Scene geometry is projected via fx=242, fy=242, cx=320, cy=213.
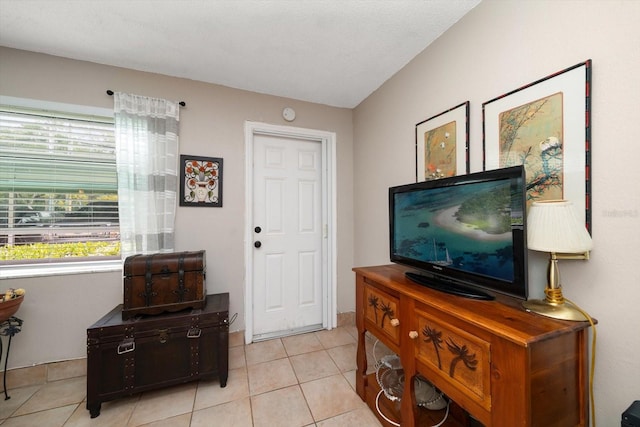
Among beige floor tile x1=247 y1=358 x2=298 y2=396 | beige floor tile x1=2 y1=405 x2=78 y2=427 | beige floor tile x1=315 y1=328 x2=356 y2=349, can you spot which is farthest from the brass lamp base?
beige floor tile x1=2 y1=405 x2=78 y2=427

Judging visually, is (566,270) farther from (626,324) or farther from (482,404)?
(482,404)

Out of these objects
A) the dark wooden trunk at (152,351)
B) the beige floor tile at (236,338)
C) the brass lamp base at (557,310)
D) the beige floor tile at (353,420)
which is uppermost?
the brass lamp base at (557,310)

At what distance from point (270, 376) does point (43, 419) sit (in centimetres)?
137

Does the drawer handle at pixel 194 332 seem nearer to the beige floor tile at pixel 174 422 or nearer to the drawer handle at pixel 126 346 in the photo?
the drawer handle at pixel 126 346

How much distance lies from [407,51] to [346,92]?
725mm

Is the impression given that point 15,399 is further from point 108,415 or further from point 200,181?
point 200,181

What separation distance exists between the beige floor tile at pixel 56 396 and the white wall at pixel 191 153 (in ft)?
0.58

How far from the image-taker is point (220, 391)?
5.65 feet

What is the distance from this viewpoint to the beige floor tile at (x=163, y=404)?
1.50 meters

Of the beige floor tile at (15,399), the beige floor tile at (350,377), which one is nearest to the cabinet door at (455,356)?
the beige floor tile at (350,377)

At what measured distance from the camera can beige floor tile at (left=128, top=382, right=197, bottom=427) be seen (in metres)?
1.50

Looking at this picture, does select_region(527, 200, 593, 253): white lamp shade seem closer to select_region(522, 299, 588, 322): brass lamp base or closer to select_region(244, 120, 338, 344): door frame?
select_region(522, 299, 588, 322): brass lamp base

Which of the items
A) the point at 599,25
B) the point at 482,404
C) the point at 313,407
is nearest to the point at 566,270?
the point at 482,404

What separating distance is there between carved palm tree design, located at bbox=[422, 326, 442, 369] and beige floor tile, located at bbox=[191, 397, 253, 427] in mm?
1194
